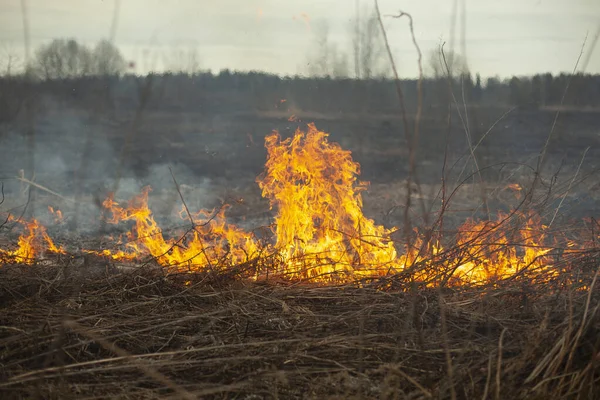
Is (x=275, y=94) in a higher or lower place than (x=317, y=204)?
higher

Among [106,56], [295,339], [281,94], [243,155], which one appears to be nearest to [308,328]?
[295,339]

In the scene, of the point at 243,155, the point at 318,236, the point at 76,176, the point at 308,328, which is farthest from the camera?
the point at 243,155

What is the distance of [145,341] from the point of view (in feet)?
11.0

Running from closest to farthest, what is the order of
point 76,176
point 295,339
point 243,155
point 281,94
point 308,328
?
point 295,339
point 308,328
point 76,176
point 243,155
point 281,94

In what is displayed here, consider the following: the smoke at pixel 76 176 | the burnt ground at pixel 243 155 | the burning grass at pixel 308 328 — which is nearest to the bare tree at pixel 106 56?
the burning grass at pixel 308 328

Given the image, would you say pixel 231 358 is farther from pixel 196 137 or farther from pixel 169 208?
pixel 196 137

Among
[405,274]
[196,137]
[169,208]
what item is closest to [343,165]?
[405,274]

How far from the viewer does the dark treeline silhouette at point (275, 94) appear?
60.0 feet

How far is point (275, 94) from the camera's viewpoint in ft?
73.0

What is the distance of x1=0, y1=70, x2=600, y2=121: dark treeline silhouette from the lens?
1830 cm

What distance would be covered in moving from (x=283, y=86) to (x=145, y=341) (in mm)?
19263

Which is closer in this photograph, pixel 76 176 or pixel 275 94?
pixel 76 176

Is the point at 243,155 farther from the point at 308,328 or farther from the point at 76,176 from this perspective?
the point at 308,328

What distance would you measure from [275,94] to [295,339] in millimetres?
19598
